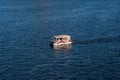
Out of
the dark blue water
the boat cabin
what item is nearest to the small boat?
the boat cabin

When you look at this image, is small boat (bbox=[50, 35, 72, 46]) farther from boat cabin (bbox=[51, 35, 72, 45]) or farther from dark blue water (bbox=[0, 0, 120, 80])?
dark blue water (bbox=[0, 0, 120, 80])

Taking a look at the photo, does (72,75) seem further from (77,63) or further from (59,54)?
(59,54)

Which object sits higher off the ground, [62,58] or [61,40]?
[61,40]

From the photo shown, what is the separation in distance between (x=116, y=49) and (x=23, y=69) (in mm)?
43454

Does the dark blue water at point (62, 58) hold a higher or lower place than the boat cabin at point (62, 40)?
lower

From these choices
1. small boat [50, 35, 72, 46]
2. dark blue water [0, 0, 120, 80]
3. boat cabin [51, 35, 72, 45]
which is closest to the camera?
dark blue water [0, 0, 120, 80]

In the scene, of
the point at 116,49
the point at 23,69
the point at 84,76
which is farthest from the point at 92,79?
the point at 116,49

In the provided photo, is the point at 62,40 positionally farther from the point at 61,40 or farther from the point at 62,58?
the point at 62,58

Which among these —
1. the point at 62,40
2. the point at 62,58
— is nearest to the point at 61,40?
the point at 62,40

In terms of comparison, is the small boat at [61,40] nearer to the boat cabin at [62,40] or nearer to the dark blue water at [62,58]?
the boat cabin at [62,40]

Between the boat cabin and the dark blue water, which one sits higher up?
the boat cabin

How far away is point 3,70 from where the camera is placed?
13975cm

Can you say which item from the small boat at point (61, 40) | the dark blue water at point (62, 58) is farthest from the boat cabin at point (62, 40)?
the dark blue water at point (62, 58)

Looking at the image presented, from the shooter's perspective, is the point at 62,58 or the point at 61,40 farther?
the point at 61,40
